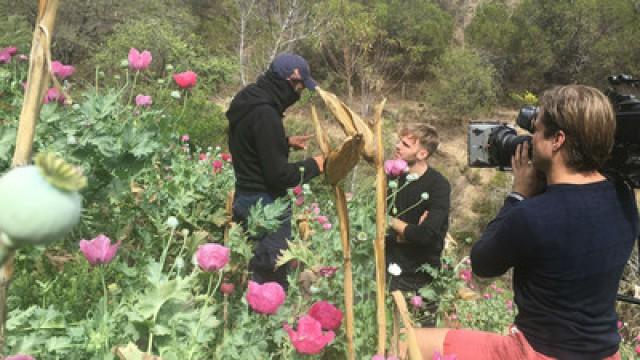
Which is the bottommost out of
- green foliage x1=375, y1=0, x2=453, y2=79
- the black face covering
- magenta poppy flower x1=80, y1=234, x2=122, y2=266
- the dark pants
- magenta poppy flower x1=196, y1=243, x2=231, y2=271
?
the dark pants

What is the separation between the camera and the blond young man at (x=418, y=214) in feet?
5.77

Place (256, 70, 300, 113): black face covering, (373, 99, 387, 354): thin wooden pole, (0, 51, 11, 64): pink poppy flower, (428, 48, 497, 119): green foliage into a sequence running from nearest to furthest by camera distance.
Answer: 1. (373, 99, 387, 354): thin wooden pole
2. (0, 51, 11, 64): pink poppy flower
3. (256, 70, 300, 113): black face covering
4. (428, 48, 497, 119): green foliage

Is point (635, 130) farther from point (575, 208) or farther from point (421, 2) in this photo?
point (421, 2)

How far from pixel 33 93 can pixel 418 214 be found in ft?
5.28

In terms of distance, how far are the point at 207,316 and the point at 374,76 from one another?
31.1 ft

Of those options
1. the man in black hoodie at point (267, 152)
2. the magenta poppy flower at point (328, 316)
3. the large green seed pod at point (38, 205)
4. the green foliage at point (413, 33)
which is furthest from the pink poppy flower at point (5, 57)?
the green foliage at point (413, 33)

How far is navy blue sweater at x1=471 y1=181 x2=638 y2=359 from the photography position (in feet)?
3.56

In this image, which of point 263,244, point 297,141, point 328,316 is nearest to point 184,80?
point 297,141

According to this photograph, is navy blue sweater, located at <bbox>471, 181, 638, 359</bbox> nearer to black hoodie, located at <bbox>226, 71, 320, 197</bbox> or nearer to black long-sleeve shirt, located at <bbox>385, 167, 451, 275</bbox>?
black long-sleeve shirt, located at <bbox>385, 167, 451, 275</bbox>

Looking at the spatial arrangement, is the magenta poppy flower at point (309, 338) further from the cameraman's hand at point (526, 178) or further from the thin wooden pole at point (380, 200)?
the cameraman's hand at point (526, 178)

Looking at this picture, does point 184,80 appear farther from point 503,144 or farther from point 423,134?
point 503,144

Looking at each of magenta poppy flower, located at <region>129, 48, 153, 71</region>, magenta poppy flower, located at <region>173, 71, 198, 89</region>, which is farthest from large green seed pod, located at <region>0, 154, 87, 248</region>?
magenta poppy flower, located at <region>173, 71, 198, 89</region>

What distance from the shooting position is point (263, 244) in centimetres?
180

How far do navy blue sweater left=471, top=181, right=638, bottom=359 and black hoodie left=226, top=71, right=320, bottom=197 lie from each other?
73 cm
